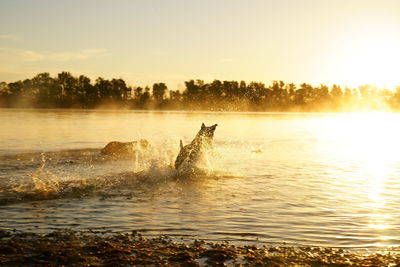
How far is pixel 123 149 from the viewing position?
23.4 meters

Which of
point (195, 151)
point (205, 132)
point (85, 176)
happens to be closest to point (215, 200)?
point (85, 176)

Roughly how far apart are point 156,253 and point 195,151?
11.2 m

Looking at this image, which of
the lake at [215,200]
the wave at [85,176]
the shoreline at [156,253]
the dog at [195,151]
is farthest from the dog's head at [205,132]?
the shoreline at [156,253]

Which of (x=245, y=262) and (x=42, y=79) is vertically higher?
(x=42, y=79)

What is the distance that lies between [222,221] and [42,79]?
163m

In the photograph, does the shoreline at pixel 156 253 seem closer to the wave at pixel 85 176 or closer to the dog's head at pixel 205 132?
the wave at pixel 85 176

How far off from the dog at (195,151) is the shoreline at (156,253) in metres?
9.58

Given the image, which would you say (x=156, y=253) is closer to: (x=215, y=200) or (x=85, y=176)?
(x=215, y=200)

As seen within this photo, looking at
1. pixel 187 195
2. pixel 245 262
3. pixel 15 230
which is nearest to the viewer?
pixel 245 262

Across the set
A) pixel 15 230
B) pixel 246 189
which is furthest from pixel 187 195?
pixel 15 230

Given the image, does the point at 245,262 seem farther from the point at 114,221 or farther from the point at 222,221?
the point at 114,221

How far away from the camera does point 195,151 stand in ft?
60.1

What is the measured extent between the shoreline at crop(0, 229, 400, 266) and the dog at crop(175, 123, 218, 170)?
31.4ft

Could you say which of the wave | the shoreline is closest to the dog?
the wave
